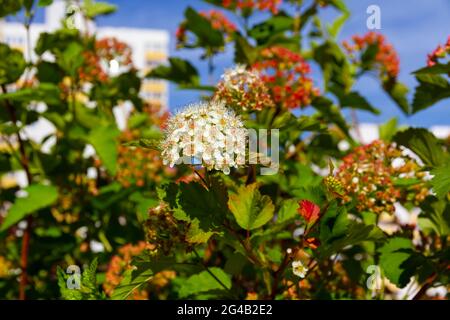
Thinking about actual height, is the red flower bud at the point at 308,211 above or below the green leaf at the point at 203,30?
below

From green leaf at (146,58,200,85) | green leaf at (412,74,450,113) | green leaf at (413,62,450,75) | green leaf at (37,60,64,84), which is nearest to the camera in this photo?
green leaf at (413,62,450,75)

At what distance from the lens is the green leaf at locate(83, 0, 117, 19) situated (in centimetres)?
383

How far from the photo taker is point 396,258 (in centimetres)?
180

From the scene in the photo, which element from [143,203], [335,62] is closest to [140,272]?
[143,203]

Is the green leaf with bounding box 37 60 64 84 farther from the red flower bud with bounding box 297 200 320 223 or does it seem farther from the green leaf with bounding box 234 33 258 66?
the red flower bud with bounding box 297 200 320 223

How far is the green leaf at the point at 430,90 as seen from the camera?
201 centimetres

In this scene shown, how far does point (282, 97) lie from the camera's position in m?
2.29

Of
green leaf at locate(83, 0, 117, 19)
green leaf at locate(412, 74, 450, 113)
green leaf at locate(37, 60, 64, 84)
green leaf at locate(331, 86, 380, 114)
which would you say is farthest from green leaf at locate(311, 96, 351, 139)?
green leaf at locate(83, 0, 117, 19)

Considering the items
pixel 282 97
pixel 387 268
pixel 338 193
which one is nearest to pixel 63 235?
pixel 282 97

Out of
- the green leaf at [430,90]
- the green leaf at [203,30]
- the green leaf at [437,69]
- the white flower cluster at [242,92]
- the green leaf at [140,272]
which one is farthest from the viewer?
the green leaf at [203,30]

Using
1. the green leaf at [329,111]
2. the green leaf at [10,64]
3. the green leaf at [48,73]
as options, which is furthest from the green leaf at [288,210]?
the green leaf at [48,73]

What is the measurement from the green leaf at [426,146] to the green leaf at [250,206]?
68cm

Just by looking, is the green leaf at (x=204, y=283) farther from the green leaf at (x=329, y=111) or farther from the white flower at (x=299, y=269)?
the green leaf at (x=329, y=111)

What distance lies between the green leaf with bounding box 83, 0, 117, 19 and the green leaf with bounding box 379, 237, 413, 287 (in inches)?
108
